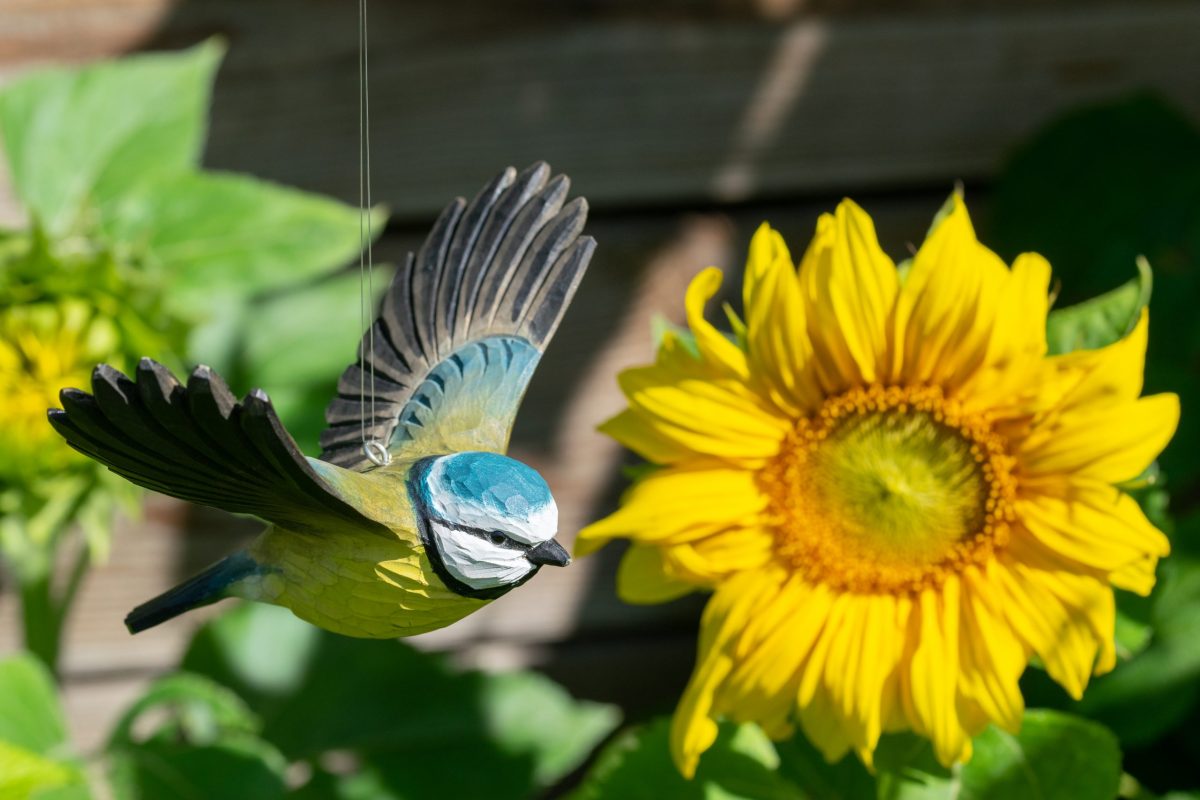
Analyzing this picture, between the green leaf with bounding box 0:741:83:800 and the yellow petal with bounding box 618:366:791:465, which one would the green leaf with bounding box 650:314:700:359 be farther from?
the green leaf with bounding box 0:741:83:800

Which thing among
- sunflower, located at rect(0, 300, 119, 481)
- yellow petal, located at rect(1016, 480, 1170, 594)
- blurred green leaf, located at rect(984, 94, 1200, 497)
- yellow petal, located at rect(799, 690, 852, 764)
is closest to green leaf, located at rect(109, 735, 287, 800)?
sunflower, located at rect(0, 300, 119, 481)

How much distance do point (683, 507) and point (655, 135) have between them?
378mm

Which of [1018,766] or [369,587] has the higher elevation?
[369,587]

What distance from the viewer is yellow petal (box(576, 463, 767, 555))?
1.59 feet

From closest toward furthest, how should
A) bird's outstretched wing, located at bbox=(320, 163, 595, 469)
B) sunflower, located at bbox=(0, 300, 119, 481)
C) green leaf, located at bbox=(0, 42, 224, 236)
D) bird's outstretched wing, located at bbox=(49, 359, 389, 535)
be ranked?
bird's outstretched wing, located at bbox=(49, 359, 389, 535), bird's outstretched wing, located at bbox=(320, 163, 595, 469), sunflower, located at bbox=(0, 300, 119, 481), green leaf, located at bbox=(0, 42, 224, 236)

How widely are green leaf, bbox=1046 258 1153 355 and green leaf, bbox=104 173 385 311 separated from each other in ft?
1.10

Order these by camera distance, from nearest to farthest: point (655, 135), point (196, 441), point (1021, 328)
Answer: point (196, 441) < point (1021, 328) < point (655, 135)

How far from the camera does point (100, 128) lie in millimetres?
702

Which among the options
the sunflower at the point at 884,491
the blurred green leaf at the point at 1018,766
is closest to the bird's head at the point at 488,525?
the sunflower at the point at 884,491

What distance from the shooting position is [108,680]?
858 mm

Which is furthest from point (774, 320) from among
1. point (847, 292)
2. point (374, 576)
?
point (374, 576)

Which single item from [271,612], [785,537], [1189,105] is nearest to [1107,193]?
[1189,105]

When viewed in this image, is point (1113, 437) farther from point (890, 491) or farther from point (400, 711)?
point (400, 711)

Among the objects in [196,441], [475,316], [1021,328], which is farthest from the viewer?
[1021,328]
